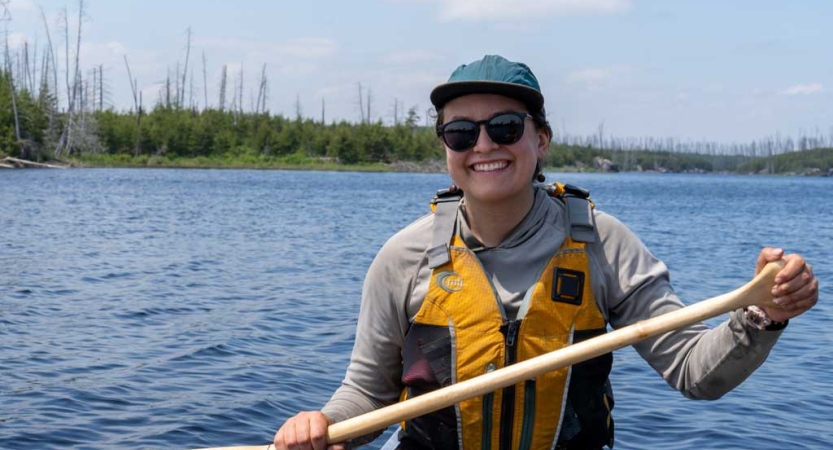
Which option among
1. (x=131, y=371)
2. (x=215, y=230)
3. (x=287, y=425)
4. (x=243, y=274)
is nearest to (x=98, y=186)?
(x=215, y=230)

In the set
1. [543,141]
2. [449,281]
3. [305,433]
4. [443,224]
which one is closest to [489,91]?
[543,141]

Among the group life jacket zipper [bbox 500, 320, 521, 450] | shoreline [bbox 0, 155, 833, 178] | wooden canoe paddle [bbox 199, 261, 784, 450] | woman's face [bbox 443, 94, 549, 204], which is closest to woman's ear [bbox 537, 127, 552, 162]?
woman's face [bbox 443, 94, 549, 204]

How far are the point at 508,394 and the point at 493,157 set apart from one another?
75cm

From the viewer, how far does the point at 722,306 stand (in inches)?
105

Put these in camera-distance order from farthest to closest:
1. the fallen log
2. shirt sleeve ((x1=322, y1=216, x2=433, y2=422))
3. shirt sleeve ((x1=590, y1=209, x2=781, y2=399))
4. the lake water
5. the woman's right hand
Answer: the fallen log
the lake water
shirt sleeve ((x1=322, y1=216, x2=433, y2=422))
the woman's right hand
shirt sleeve ((x1=590, y1=209, x2=781, y2=399))

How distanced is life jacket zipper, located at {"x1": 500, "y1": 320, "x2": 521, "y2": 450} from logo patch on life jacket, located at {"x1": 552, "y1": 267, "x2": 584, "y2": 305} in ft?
0.50

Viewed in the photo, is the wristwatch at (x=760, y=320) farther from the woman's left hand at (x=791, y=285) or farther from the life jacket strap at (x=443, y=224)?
the life jacket strap at (x=443, y=224)

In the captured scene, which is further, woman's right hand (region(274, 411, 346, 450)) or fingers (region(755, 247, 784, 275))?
woman's right hand (region(274, 411, 346, 450))

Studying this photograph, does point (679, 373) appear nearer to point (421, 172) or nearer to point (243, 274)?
point (243, 274)

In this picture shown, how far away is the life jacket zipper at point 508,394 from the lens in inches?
119

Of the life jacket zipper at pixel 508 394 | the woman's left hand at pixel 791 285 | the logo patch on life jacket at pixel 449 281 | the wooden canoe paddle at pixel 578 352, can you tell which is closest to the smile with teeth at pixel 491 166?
the logo patch on life jacket at pixel 449 281

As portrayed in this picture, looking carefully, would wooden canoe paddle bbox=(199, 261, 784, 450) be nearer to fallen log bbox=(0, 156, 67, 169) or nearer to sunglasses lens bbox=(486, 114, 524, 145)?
sunglasses lens bbox=(486, 114, 524, 145)

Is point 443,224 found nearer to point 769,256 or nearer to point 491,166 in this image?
point 491,166

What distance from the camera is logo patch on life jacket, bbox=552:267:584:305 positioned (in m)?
3.02
